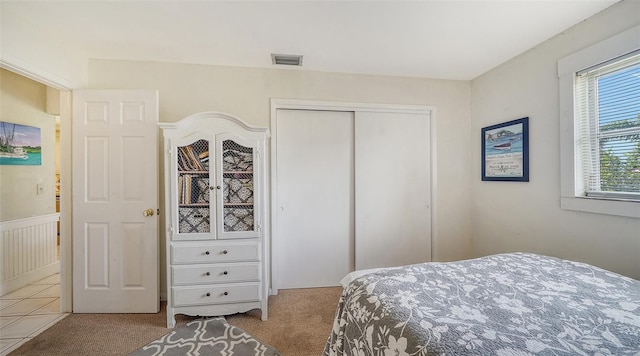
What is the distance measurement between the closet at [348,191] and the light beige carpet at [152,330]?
17.6 inches

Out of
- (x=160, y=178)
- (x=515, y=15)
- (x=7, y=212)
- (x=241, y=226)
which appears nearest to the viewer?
(x=515, y=15)

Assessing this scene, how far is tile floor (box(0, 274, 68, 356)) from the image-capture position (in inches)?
72.9

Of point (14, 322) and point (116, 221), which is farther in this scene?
point (116, 221)

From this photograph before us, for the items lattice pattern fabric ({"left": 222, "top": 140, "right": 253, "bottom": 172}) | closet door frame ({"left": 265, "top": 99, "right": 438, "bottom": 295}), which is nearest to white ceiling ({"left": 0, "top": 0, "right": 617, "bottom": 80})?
closet door frame ({"left": 265, "top": 99, "right": 438, "bottom": 295})

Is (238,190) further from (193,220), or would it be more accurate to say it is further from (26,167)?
(26,167)

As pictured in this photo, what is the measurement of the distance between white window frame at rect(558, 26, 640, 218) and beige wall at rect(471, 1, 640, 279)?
0.06 meters

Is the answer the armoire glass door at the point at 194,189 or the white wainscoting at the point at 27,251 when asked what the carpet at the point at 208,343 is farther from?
the white wainscoting at the point at 27,251

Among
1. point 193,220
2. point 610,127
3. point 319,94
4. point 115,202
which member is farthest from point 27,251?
point 610,127

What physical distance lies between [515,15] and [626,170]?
125 cm

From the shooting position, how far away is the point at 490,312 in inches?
38.3

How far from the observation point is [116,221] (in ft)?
7.17

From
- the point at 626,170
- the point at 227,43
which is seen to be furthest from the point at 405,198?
the point at 227,43

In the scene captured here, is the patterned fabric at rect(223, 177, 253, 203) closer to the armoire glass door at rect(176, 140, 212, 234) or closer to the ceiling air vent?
the armoire glass door at rect(176, 140, 212, 234)

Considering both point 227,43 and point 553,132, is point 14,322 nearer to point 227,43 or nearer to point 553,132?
point 227,43
